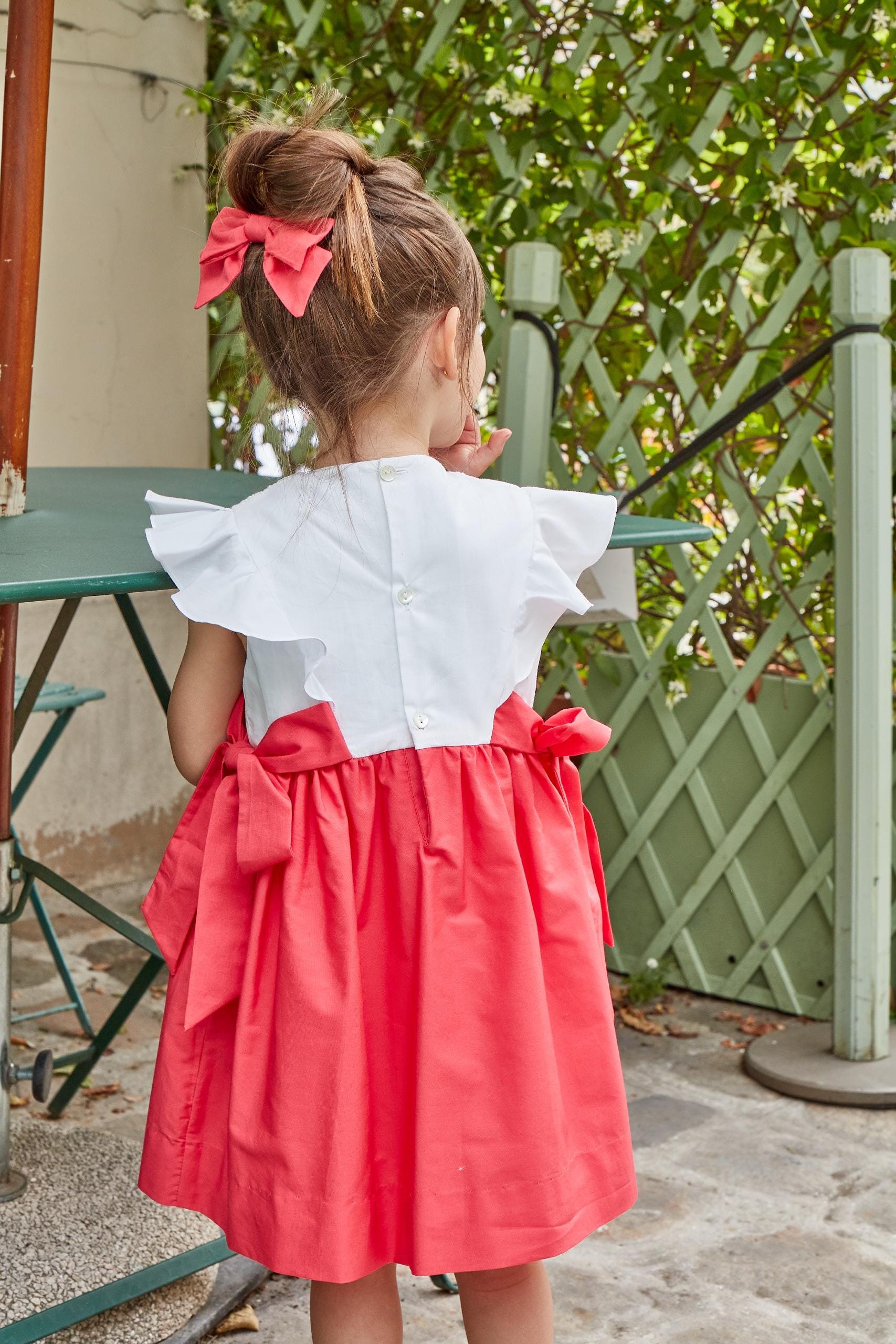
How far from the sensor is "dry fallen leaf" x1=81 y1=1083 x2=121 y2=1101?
2381mm

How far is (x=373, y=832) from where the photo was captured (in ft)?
4.18

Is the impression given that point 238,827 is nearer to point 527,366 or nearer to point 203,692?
point 203,692

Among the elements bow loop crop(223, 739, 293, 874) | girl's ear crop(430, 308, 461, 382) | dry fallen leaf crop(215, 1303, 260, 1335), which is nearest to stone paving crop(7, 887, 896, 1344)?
dry fallen leaf crop(215, 1303, 260, 1335)

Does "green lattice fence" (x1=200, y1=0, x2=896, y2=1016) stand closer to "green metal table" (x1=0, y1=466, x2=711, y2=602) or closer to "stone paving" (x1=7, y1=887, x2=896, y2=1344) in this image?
"stone paving" (x1=7, y1=887, x2=896, y2=1344)

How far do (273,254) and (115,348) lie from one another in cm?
234

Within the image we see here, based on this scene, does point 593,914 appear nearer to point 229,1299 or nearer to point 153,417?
point 229,1299

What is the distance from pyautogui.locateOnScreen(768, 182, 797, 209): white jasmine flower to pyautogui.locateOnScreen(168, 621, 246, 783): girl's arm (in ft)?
5.59

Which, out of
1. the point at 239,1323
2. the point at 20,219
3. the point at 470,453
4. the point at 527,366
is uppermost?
the point at 527,366

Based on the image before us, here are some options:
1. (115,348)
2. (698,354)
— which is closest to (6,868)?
(698,354)

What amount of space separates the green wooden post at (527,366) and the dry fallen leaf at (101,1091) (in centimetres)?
131

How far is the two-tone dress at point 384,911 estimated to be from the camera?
1.23 m

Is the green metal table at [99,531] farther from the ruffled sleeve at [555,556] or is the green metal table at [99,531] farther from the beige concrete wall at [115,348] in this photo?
the beige concrete wall at [115,348]

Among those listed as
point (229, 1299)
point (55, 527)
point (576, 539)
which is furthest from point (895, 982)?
point (55, 527)

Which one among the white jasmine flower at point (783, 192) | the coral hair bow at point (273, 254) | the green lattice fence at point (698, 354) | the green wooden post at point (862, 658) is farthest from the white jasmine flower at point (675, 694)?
the coral hair bow at point (273, 254)
